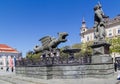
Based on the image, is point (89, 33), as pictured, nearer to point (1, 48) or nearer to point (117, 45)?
point (117, 45)

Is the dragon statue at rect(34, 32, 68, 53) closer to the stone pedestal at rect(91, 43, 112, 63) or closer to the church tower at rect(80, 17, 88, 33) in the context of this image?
the stone pedestal at rect(91, 43, 112, 63)

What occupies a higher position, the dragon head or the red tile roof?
the red tile roof

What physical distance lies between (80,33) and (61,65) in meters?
71.9

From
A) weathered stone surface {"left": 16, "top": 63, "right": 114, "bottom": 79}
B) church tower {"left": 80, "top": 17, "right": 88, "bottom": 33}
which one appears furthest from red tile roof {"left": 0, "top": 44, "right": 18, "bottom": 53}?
weathered stone surface {"left": 16, "top": 63, "right": 114, "bottom": 79}

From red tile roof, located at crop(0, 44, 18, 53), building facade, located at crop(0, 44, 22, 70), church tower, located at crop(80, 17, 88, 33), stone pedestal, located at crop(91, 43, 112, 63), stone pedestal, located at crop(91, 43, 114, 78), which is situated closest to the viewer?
stone pedestal, located at crop(91, 43, 114, 78)

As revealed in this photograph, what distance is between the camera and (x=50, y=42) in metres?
22.6

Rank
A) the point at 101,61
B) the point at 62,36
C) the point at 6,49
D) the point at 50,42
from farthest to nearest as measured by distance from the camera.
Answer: the point at 6,49 → the point at 50,42 → the point at 62,36 → the point at 101,61

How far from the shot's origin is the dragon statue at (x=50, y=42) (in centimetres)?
2173

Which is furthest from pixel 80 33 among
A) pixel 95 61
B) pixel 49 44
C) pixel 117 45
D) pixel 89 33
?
pixel 95 61

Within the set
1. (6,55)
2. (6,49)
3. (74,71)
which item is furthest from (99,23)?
(6,49)

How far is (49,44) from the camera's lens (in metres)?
22.5

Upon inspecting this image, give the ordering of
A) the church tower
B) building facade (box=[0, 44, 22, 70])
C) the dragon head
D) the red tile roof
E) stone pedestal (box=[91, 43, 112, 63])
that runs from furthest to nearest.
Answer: the red tile roof
building facade (box=[0, 44, 22, 70])
the church tower
the dragon head
stone pedestal (box=[91, 43, 112, 63])

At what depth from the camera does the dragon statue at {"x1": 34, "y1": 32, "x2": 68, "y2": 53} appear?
21.7 m

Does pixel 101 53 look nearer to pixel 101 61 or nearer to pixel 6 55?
pixel 101 61
